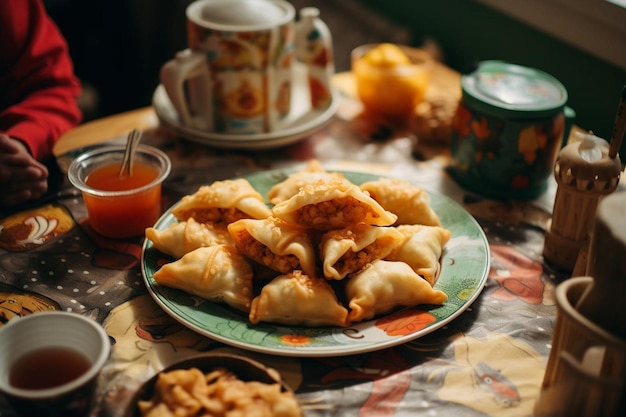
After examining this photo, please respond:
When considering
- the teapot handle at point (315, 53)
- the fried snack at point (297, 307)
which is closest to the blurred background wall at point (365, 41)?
the teapot handle at point (315, 53)

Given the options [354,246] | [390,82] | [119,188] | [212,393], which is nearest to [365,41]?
[390,82]

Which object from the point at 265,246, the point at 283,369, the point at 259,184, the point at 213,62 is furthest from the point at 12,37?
the point at 283,369

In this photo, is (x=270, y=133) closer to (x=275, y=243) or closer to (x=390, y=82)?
(x=390, y=82)

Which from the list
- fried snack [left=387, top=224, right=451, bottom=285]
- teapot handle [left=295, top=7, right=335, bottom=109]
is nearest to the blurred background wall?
teapot handle [left=295, top=7, right=335, bottom=109]

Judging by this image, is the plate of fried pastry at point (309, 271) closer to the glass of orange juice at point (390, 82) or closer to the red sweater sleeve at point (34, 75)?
the red sweater sleeve at point (34, 75)

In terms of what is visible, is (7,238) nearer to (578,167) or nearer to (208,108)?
(208,108)

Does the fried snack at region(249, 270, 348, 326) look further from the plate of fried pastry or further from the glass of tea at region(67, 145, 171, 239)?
the glass of tea at region(67, 145, 171, 239)
